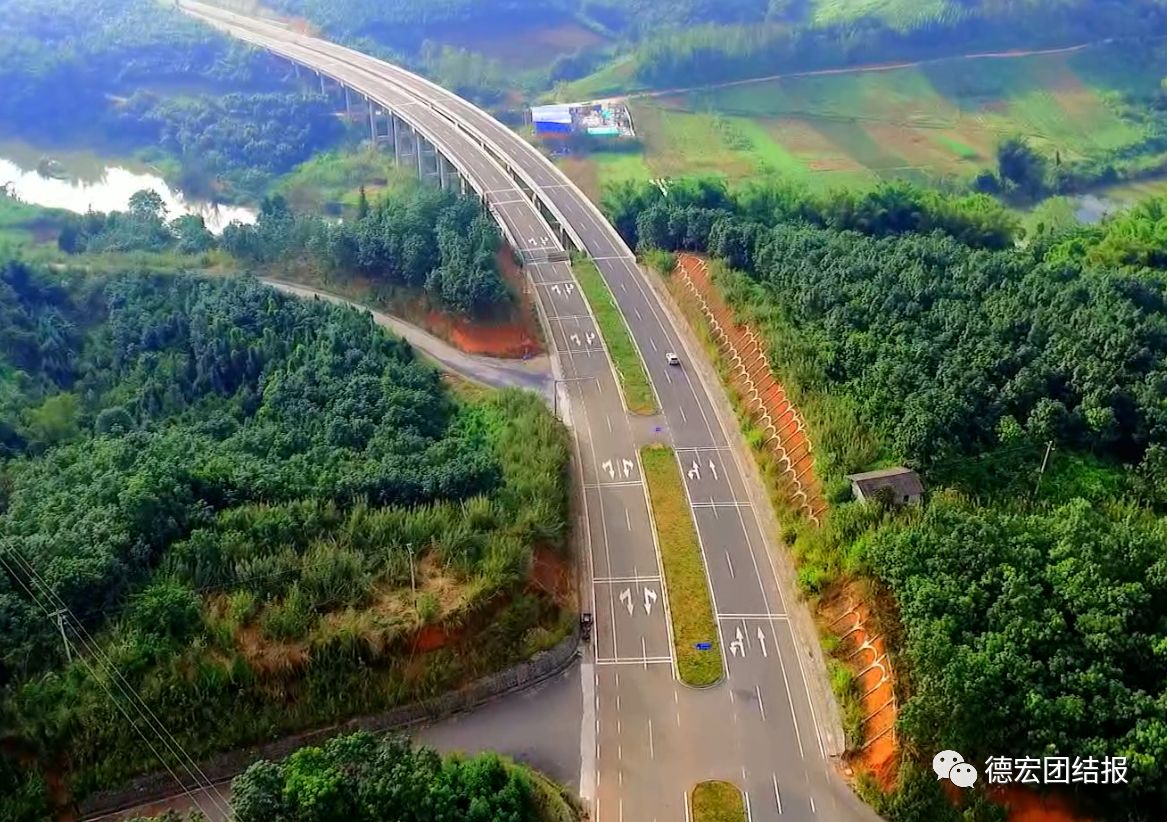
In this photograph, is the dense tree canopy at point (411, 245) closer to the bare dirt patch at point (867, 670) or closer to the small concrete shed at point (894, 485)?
the small concrete shed at point (894, 485)

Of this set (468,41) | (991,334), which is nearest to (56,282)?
(991,334)

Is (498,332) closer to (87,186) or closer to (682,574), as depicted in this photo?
(682,574)

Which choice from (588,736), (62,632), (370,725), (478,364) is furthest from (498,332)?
(62,632)

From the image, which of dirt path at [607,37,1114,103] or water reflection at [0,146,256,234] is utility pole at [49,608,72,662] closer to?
water reflection at [0,146,256,234]

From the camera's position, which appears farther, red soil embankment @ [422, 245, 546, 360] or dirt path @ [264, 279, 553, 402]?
red soil embankment @ [422, 245, 546, 360]

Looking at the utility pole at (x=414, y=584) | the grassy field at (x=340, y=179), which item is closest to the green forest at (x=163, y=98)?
the grassy field at (x=340, y=179)

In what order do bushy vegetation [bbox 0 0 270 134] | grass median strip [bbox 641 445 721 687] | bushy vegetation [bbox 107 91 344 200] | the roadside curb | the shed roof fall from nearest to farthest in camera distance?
the roadside curb, grass median strip [bbox 641 445 721 687], the shed roof, bushy vegetation [bbox 107 91 344 200], bushy vegetation [bbox 0 0 270 134]

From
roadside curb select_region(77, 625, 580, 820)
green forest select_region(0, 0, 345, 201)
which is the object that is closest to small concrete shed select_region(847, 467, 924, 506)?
roadside curb select_region(77, 625, 580, 820)
